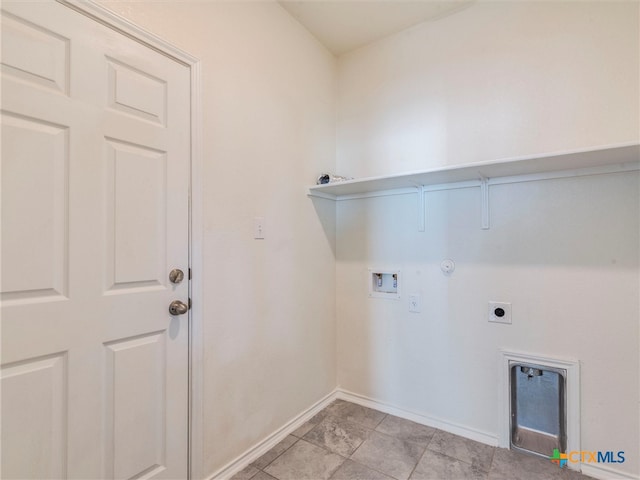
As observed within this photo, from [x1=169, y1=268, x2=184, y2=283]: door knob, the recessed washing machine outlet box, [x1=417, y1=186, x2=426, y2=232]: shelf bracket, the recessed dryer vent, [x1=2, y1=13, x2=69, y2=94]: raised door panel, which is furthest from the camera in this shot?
[x1=417, y1=186, x2=426, y2=232]: shelf bracket

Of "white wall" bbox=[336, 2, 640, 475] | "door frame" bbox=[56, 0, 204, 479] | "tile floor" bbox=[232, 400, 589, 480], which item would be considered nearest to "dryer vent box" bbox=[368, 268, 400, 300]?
"white wall" bbox=[336, 2, 640, 475]

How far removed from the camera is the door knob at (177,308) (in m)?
1.34

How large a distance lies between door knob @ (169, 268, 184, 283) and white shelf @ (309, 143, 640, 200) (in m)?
1.07

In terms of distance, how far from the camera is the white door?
3.16 feet

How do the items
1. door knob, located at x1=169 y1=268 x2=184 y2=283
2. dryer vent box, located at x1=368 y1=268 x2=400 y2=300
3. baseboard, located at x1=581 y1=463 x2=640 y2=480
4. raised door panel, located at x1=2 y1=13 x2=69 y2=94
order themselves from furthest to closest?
dryer vent box, located at x1=368 y1=268 x2=400 y2=300
baseboard, located at x1=581 y1=463 x2=640 y2=480
door knob, located at x1=169 y1=268 x2=184 y2=283
raised door panel, located at x1=2 y1=13 x2=69 y2=94

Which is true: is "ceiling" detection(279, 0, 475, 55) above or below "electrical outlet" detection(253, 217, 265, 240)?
above

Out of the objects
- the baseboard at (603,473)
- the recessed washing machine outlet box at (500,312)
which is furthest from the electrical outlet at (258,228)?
the baseboard at (603,473)

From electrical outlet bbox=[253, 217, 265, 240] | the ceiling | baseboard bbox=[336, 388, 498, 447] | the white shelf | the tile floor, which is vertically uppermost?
the ceiling

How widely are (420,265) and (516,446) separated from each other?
45.2 inches

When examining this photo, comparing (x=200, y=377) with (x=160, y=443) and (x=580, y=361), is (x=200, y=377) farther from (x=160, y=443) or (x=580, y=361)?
(x=580, y=361)

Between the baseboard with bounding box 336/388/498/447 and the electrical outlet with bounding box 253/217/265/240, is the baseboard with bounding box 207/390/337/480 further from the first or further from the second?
the electrical outlet with bounding box 253/217/265/240

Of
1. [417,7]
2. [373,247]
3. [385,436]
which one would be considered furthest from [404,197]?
[385,436]

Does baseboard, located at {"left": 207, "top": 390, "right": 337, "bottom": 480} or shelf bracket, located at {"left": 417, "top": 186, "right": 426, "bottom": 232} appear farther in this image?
shelf bracket, located at {"left": 417, "top": 186, "right": 426, "bottom": 232}

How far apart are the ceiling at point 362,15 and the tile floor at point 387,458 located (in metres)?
2.69
